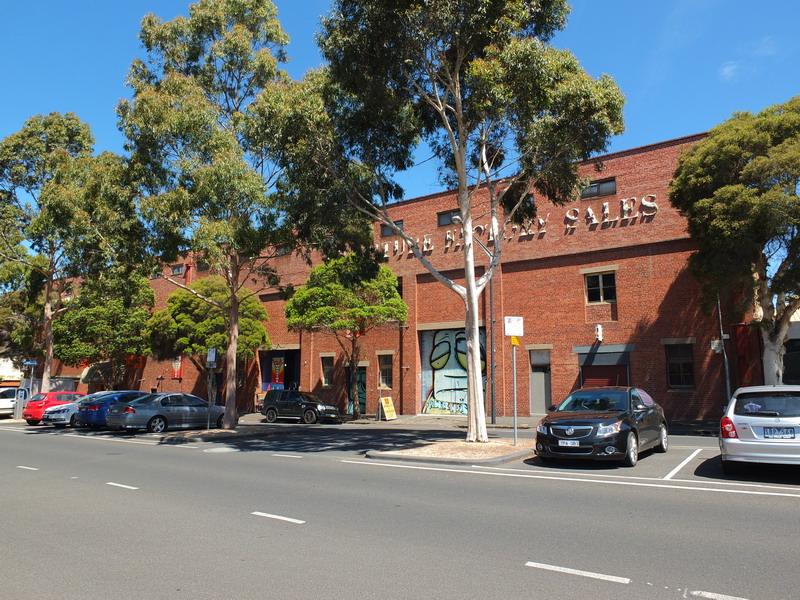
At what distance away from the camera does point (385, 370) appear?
33031 mm

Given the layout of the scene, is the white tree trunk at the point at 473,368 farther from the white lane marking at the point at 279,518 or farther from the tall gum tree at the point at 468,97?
the white lane marking at the point at 279,518

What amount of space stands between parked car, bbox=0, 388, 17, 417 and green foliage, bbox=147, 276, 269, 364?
826cm

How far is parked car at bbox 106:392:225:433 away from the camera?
22.5 meters

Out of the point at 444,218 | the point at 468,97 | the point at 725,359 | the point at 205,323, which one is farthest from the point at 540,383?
the point at 205,323

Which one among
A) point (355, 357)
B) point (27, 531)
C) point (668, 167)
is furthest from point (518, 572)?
point (355, 357)

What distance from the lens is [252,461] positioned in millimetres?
13641

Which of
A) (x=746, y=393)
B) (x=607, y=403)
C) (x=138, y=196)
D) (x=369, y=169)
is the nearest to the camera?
(x=746, y=393)

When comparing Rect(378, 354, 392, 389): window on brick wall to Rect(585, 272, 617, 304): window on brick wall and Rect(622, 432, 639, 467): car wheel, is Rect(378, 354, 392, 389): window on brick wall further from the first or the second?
Rect(622, 432, 639, 467): car wheel

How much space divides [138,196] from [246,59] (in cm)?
625

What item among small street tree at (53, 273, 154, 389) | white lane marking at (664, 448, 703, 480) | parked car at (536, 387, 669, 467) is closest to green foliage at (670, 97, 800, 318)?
white lane marking at (664, 448, 703, 480)

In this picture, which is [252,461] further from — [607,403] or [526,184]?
[526,184]

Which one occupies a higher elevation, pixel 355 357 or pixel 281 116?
pixel 281 116

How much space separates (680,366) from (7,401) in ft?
113

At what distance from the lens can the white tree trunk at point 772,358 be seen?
19203 mm
